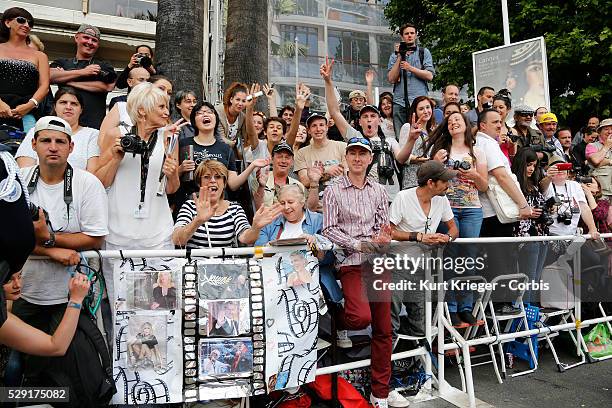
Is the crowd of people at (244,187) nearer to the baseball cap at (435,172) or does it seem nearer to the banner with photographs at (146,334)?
the baseball cap at (435,172)

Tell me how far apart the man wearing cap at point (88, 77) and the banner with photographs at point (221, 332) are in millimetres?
2732

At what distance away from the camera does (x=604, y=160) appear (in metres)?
7.51

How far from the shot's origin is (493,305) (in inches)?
193

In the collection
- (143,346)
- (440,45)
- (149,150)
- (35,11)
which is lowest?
(143,346)

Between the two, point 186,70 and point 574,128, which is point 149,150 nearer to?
point 186,70

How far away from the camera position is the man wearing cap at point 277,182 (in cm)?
492

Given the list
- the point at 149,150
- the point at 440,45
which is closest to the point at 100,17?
the point at 440,45

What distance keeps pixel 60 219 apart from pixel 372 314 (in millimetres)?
2349

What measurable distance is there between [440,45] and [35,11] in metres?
14.7

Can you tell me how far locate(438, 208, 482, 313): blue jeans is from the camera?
4465 millimetres

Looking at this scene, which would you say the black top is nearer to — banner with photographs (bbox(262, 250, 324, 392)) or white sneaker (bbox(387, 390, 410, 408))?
banner with photographs (bbox(262, 250, 324, 392))

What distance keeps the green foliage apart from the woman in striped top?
40.8 feet

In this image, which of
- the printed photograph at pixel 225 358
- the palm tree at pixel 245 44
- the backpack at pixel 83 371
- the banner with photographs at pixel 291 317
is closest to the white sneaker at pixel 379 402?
the banner with photographs at pixel 291 317

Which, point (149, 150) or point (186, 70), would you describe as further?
point (186, 70)
